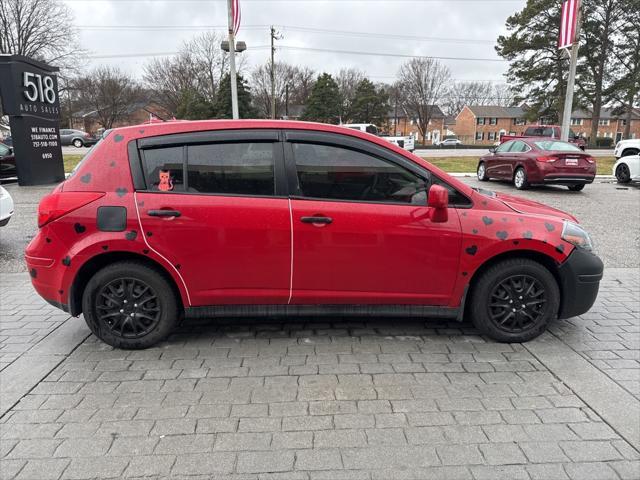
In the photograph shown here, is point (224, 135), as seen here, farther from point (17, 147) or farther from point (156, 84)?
point (156, 84)

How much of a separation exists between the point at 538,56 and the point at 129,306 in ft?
162

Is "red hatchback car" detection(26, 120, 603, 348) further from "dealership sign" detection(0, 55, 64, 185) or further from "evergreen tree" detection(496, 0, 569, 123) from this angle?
"evergreen tree" detection(496, 0, 569, 123)

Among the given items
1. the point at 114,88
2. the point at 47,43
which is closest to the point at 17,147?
the point at 47,43

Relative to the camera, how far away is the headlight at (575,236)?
12.4ft

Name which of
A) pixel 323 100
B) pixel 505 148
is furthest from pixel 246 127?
pixel 323 100

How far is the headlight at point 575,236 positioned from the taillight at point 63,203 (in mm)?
3707

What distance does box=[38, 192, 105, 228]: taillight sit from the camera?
3520 mm

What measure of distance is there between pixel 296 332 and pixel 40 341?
7.19 feet

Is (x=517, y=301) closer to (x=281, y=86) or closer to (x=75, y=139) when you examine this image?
(x=75, y=139)

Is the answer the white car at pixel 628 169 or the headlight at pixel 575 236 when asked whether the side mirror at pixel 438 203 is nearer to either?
the headlight at pixel 575 236

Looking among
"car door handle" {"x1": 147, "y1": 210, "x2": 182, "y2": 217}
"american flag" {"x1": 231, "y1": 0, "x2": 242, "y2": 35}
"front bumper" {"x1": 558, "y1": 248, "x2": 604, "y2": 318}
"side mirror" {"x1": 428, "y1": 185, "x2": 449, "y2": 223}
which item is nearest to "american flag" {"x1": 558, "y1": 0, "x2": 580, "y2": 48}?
"american flag" {"x1": 231, "y1": 0, "x2": 242, "y2": 35}

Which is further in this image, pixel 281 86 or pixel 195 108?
pixel 281 86

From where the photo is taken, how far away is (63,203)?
3523 millimetres

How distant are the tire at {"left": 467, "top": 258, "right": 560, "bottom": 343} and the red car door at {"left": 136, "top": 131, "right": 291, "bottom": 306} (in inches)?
62.8
